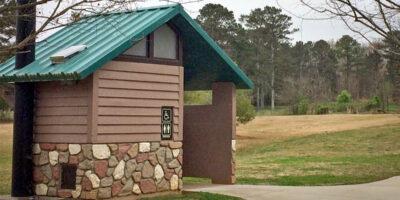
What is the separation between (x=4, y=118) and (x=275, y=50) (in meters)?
38.7

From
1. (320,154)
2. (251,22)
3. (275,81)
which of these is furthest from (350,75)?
(320,154)

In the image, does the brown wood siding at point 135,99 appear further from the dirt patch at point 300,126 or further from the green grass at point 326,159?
the dirt patch at point 300,126

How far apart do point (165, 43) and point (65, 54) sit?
2.29 m

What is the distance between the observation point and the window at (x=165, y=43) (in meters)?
12.6

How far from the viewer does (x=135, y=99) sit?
11969 millimetres

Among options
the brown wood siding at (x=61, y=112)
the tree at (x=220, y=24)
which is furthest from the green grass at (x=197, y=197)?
the tree at (x=220, y=24)

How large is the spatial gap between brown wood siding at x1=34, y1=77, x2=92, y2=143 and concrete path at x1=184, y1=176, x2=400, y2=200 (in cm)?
363

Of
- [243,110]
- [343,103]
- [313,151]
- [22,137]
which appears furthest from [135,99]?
[343,103]

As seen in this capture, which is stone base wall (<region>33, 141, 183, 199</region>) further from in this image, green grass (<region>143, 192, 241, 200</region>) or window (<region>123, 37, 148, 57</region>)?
window (<region>123, 37, 148, 57</region>)

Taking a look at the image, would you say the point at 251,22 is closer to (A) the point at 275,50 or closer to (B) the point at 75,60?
(A) the point at 275,50

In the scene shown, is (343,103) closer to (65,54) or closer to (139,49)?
(139,49)

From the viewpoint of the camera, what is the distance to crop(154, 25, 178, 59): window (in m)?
12.6

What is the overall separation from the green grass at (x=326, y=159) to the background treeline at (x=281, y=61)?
112ft

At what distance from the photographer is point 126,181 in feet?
38.3
